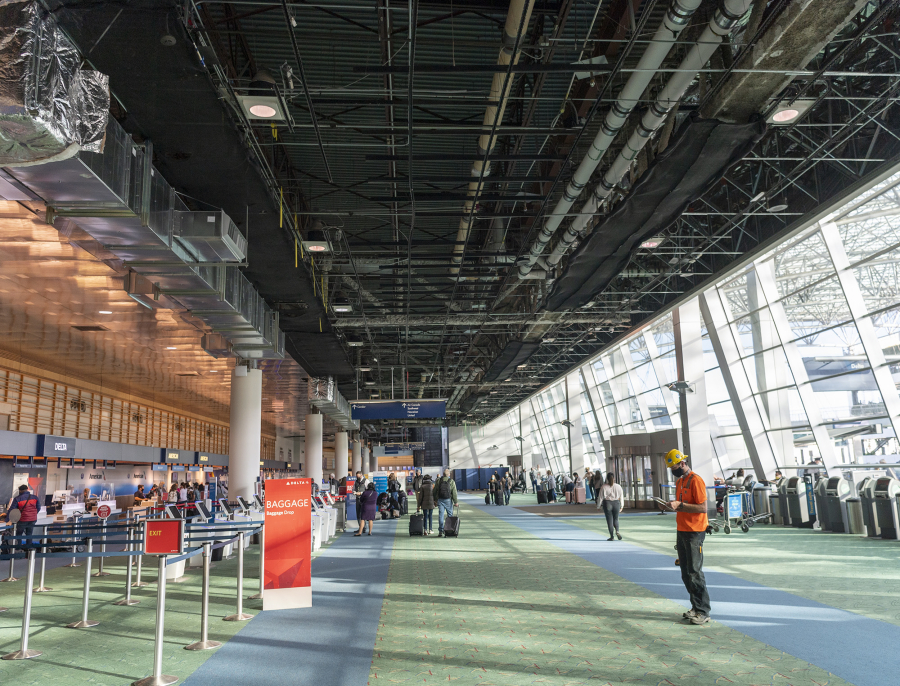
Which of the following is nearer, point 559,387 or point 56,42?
point 56,42

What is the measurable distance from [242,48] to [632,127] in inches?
235

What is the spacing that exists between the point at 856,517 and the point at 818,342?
16.4ft

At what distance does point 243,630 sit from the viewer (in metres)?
7.35

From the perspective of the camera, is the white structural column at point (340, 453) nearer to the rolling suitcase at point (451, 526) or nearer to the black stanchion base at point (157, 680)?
the rolling suitcase at point (451, 526)

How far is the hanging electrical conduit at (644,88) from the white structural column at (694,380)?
11.3 metres

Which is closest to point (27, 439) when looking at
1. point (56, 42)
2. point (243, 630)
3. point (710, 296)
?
point (243, 630)

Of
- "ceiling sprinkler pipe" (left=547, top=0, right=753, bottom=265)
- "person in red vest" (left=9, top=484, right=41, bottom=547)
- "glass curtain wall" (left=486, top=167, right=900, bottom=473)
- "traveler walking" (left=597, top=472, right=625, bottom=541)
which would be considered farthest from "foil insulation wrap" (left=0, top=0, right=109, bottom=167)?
"glass curtain wall" (left=486, top=167, right=900, bottom=473)

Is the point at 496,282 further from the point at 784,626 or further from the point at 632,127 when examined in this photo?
the point at 784,626

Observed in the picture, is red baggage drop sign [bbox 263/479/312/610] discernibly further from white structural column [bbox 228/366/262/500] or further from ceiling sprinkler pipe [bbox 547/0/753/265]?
white structural column [bbox 228/366/262/500]

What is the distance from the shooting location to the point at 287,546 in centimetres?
873

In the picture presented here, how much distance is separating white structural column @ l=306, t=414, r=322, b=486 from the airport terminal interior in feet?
21.0

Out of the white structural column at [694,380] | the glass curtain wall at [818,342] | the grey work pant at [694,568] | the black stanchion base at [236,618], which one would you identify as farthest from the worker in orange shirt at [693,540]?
the white structural column at [694,380]

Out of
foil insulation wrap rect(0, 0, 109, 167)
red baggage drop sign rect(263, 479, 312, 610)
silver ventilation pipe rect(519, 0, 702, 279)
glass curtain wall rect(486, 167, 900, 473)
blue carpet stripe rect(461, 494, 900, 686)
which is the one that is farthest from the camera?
glass curtain wall rect(486, 167, 900, 473)

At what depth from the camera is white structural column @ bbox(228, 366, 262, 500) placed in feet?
56.3
